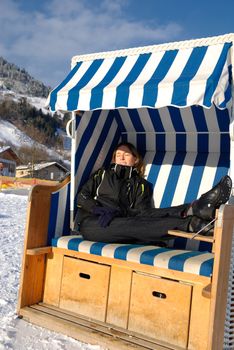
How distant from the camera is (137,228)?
9.75 ft

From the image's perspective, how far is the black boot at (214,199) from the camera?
2670 mm

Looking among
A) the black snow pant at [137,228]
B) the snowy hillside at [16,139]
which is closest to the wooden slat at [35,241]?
the black snow pant at [137,228]

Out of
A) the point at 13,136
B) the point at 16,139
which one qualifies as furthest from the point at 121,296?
the point at 13,136

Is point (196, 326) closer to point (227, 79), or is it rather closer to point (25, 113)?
point (227, 79)

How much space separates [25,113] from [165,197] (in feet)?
367

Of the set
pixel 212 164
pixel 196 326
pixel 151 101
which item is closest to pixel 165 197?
pixel 212 164

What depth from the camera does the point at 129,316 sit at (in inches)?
109

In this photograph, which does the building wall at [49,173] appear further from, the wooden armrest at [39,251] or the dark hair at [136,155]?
the wooden armrest at [39,251]

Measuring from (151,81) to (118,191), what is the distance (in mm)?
1047

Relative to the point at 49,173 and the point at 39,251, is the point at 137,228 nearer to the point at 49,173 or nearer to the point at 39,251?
the point at 39,251

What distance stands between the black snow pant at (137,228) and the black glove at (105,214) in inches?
1.0

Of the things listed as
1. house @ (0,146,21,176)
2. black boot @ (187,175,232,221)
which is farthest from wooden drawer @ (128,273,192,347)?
house @ (0,146,21,176)

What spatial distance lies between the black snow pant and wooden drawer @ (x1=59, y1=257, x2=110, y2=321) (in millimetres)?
215

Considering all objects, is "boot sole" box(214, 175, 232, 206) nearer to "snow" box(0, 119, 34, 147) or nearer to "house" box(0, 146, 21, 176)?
"house" box(0, 146, 21, 176)
